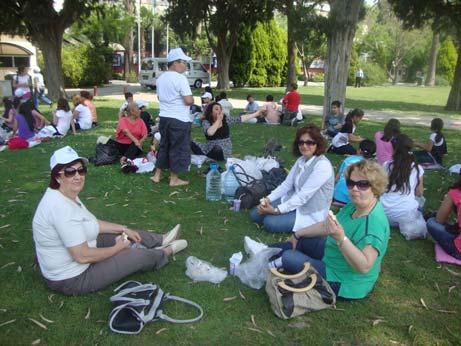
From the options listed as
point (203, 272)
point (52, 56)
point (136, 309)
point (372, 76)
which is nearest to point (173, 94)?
point (203, 272)

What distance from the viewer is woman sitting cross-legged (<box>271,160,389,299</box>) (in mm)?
2895

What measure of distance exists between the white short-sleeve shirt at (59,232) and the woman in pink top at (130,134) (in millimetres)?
4697

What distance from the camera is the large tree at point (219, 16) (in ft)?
83.5

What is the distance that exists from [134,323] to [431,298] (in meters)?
2.51

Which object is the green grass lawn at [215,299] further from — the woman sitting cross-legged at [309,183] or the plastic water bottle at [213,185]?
the woman sitting cross-legged at [309,183]

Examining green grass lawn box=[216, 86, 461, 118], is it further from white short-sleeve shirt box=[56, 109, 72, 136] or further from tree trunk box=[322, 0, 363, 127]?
white short-sleeve shirt box=[56, 109, 72, 136]

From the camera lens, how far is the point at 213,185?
634cm

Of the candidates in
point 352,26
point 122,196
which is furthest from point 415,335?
point 352,26

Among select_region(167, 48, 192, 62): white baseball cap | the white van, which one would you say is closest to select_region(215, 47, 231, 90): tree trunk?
the white van

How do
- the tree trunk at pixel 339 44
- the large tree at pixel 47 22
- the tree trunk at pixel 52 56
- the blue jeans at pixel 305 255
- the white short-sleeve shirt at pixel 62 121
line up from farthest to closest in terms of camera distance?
the tree trunk at pixel 52 56 < the large tree at pixel 47 22 < the tree trunk at pixel 339 44 < the white short-sleeve shirt at pixel 62 121 < the blue jeans at pixel 305 255

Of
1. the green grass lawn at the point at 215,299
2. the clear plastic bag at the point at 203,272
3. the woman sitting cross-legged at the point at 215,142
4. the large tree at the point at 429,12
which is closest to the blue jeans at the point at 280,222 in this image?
the green grass lawn at the point at 215,299

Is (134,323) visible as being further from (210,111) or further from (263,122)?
(263,122)

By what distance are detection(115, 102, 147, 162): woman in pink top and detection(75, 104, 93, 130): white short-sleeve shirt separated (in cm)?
→ 377

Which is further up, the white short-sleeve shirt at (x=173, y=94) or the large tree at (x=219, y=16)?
the large tree at (x=219, y=16)
